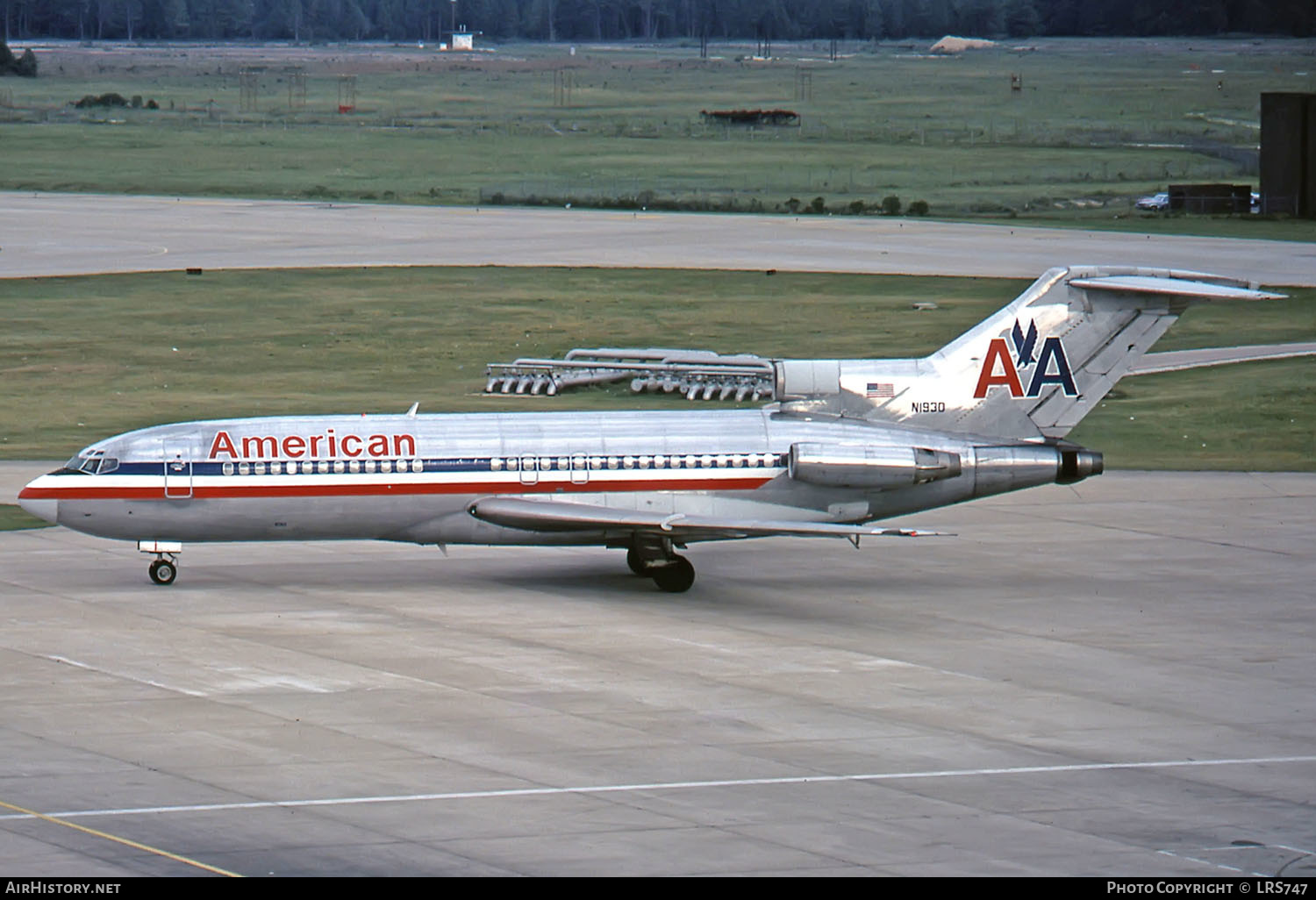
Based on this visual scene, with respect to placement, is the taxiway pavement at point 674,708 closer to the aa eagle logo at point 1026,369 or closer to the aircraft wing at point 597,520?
the aircraft wing at point 597,520

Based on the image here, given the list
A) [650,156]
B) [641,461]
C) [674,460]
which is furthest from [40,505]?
[650,156]

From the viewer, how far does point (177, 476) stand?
35906 millimetres

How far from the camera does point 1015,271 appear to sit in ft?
275

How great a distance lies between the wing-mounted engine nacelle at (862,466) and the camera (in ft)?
119

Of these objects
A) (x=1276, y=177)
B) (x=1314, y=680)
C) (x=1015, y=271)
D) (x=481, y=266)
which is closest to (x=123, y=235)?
(x=481, y=266)

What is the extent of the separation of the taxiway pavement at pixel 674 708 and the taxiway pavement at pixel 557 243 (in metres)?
45.6

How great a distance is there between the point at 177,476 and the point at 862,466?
41.9 ft

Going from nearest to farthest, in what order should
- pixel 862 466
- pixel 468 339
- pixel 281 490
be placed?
pixel 281 490 → pixel 862 466 → pixel 468 339

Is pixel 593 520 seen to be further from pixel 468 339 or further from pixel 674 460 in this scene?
pixel 468 339

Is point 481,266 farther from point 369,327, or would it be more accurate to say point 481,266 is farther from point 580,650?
point 580,650

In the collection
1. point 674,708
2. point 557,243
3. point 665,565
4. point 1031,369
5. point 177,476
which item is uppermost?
point 1031,369

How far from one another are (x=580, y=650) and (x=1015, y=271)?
181 feet

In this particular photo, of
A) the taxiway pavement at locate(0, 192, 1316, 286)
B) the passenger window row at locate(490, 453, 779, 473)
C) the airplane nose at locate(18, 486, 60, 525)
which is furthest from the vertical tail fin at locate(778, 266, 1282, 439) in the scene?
the taxiway pavement at locate(0, 192, 1316, 286)

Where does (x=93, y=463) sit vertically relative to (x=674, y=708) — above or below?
above
